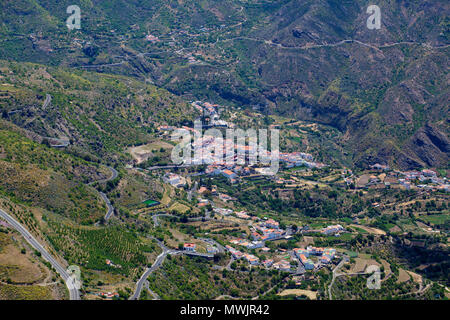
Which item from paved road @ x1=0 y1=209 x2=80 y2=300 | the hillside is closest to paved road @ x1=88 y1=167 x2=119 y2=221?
paved road @ x1=0 y1=209 x2=80 y2=300

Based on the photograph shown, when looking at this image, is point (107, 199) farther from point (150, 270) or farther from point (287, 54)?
point (287, 54)

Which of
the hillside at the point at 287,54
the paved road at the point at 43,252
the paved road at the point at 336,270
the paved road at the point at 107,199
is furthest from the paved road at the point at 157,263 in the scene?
the hillside at the point at 287,54

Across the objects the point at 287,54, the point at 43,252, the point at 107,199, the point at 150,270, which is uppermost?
the point at 287,54

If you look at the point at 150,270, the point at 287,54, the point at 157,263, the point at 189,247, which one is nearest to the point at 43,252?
the point at 150,270

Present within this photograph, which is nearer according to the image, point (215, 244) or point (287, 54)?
point (215, 244)

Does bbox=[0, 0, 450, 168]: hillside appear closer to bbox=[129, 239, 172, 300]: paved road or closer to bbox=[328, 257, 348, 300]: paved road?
bbox=[328, 257, 348, 300]: paved road

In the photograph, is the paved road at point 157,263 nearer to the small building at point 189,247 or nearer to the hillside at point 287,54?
the small building at point 189,247

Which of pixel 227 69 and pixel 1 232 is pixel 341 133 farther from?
pixel 1 232

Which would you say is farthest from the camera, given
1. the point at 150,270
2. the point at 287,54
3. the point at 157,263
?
the point at 287,54
